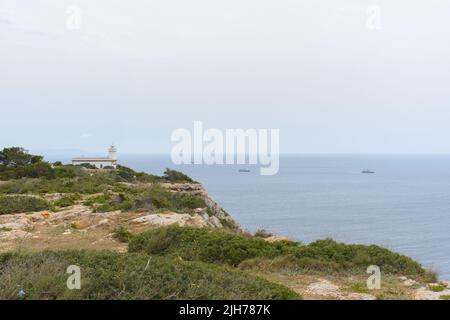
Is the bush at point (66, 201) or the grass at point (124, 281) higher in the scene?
the grass at point (124, 281)

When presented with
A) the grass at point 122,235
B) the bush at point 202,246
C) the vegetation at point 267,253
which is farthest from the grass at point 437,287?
the grass at point 122,235

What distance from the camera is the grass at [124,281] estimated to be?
5332mm

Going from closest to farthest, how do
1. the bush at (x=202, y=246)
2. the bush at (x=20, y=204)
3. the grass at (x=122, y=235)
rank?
the bush at (x=202, y=246) → the grass at (x=122, y=235) → the bush at (x=20, y=204)

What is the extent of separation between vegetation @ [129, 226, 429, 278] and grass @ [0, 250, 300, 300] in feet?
9.33

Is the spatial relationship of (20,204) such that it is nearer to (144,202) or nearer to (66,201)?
(66,201)

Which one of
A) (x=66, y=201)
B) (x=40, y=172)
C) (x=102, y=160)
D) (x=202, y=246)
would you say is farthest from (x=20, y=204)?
(x=102, y=160)

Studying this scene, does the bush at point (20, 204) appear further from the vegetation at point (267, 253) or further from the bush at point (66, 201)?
the vegetation at point (267, 253)

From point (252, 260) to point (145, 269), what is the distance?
3.65 m

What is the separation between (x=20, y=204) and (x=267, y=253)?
10.8 metres

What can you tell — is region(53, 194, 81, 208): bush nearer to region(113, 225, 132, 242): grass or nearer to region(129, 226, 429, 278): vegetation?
region(113, 225, 132, 242): grass

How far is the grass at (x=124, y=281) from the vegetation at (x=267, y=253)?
2.85 meters

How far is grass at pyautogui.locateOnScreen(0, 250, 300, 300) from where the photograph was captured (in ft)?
17.5
